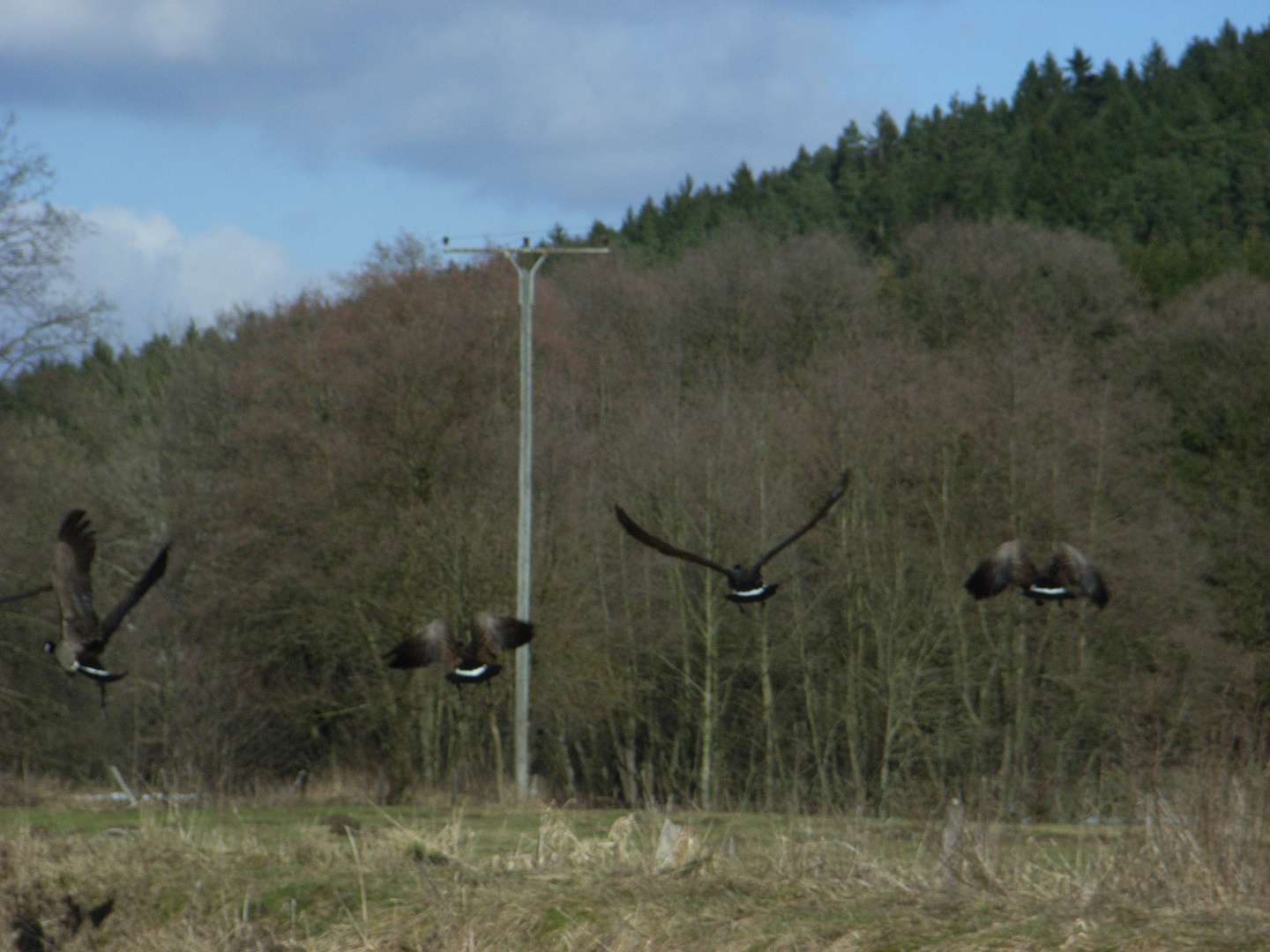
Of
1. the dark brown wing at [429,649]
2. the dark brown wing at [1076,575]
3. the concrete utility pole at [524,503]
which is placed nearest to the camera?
the dark brown wing at [1076,575]

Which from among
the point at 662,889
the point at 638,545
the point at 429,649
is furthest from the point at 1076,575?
the point at 638,545

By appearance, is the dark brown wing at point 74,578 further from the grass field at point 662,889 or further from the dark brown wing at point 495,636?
the dark brown wing at point 495,636

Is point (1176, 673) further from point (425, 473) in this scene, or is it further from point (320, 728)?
A: point (320, 728)

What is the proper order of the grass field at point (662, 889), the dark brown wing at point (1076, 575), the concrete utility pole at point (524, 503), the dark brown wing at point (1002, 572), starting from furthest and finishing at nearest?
the concrete utility pole at point (524, 503) → the dark brown wing at point (1002, 572) → the dark brown wing at point (1076, 575) → the grass field at point (662, 889)

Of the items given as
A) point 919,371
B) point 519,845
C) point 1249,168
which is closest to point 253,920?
point 519,845

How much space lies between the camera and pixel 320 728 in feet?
102

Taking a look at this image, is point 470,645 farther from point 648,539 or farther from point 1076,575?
point 1076,575

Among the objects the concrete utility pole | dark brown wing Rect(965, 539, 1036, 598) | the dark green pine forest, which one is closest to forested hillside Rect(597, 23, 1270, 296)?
the dark green pine forest

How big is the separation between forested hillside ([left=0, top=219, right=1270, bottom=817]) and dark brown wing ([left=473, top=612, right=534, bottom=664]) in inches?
529

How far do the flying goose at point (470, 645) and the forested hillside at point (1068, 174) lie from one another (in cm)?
4634

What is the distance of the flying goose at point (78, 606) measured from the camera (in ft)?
34.2

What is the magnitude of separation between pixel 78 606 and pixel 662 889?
481 cm

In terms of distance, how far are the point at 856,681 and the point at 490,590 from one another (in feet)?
26.7

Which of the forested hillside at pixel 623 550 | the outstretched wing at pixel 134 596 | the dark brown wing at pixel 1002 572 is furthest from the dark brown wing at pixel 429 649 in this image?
the forested hillside at pixel 623 550
